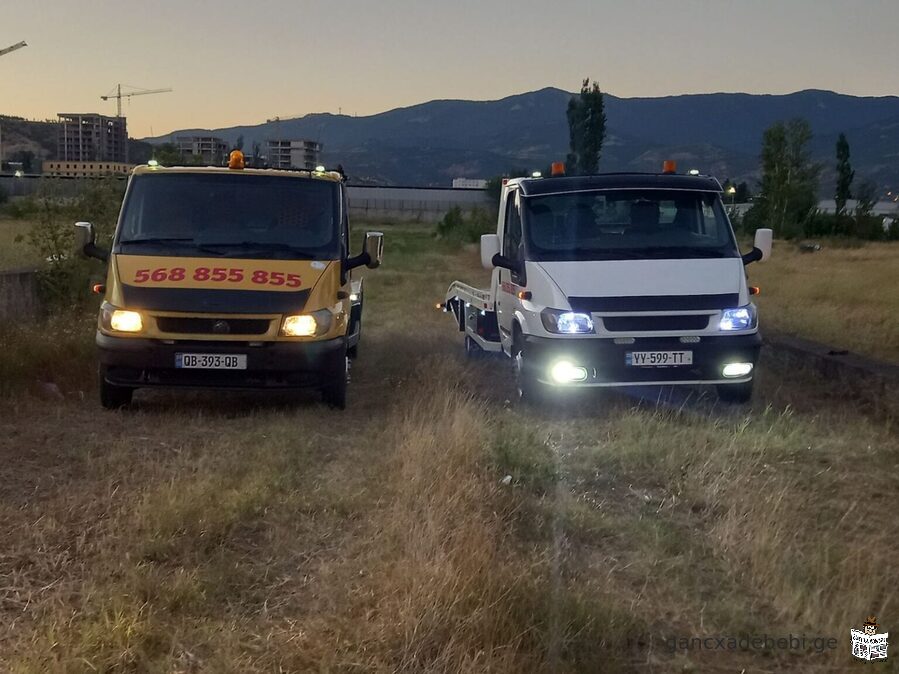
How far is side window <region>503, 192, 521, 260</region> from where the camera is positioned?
974 cm

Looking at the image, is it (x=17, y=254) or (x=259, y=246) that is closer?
(x=259, y=246)

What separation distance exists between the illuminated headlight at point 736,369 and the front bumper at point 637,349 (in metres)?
0.04

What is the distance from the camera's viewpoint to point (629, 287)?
28.0ft

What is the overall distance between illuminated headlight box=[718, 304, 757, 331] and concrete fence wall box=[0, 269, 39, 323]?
28.0 ft

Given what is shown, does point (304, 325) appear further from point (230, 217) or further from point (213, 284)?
point (230, 217)

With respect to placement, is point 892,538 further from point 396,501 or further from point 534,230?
point 534,230

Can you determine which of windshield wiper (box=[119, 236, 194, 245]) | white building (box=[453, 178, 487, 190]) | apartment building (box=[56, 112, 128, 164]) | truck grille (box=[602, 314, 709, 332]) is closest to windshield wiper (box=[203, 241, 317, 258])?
windshield wiper (box=[119, 236, 194, 245])

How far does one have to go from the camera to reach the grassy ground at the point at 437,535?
3.93 meters

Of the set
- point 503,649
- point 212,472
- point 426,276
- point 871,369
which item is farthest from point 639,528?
point 426,276

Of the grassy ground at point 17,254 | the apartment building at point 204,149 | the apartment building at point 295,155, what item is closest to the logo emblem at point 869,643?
the apartment building at point 295,155

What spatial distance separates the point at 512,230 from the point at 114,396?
4.29 m

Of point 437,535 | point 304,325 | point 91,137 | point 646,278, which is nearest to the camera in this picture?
point 437,535

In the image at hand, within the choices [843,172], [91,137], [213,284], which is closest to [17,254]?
[213,284]

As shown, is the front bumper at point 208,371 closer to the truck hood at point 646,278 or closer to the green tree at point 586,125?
the truck hood at point 646,278
